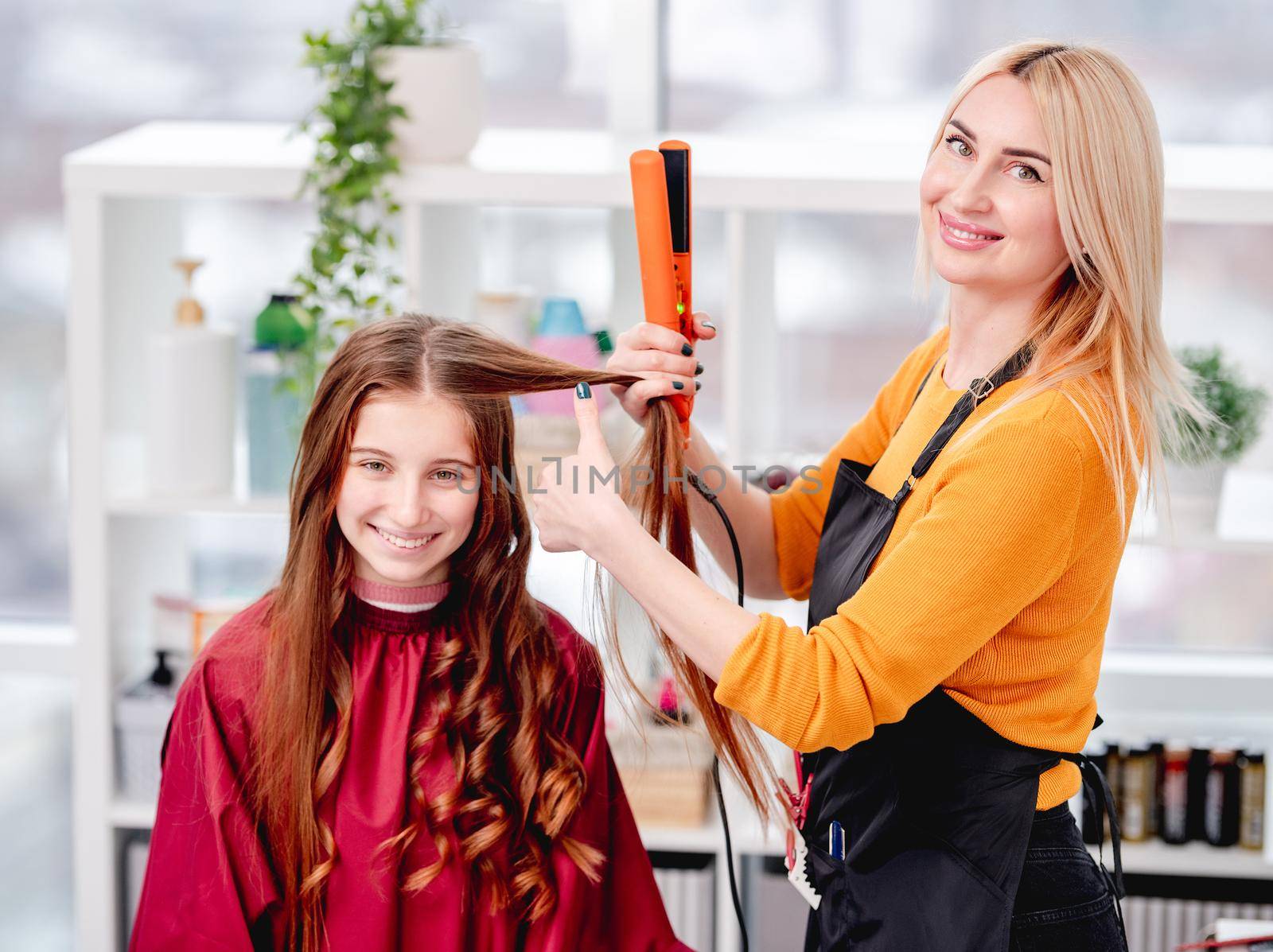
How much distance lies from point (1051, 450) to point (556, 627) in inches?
26.8

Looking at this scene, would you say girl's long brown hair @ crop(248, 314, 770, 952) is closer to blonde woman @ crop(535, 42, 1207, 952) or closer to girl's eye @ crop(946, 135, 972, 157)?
blonde woman @ crop(535, 42, 1207, 952)

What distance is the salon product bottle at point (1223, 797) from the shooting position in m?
2.38

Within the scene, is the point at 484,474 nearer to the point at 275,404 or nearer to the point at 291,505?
the point at 291,505

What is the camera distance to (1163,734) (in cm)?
262

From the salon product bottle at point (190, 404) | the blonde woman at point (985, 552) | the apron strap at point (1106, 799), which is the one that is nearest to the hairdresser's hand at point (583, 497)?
the blonde woman at point (985, 552)

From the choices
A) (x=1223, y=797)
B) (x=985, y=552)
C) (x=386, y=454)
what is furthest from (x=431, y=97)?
(x=1223, y=797)

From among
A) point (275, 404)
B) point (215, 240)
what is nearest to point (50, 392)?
point (215, 240)

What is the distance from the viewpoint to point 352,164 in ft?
7.11

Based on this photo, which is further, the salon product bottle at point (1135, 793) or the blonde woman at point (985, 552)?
the salon product bottle at point (1135, 793)

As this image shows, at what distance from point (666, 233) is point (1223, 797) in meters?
1.55

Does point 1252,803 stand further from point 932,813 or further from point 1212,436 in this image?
point 932,813

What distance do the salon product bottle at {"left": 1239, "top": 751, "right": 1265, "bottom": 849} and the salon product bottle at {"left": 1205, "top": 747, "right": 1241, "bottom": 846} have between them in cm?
1

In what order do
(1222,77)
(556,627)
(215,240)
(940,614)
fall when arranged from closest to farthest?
(940,614), (556,627), (1222,77), (215,240)

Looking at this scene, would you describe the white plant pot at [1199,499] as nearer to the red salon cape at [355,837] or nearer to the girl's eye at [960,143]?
the girl's eye at [960,143]
